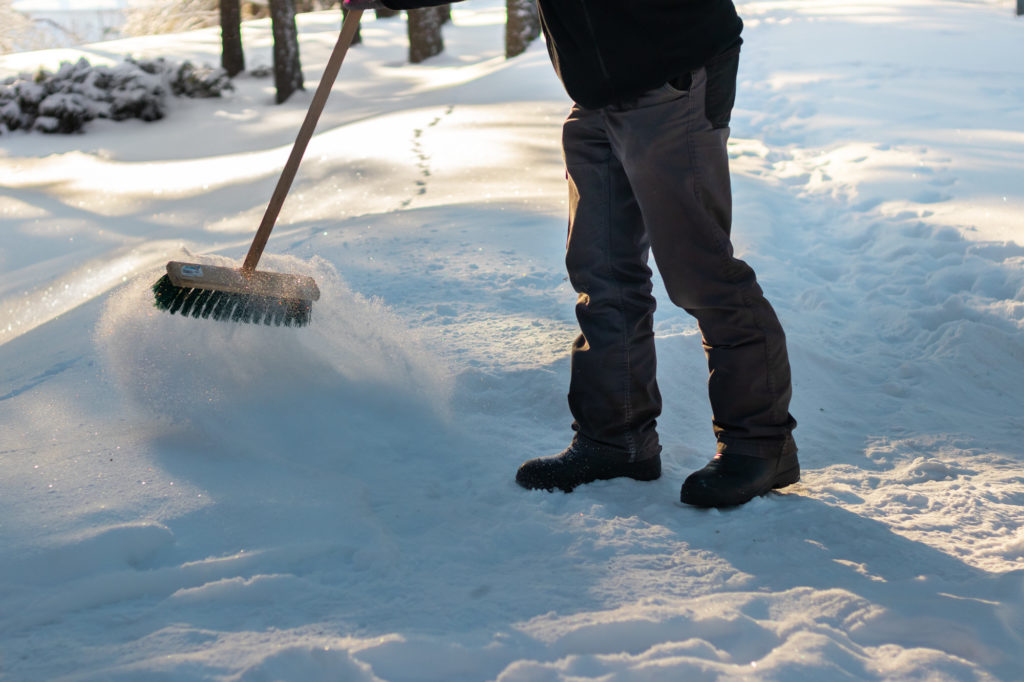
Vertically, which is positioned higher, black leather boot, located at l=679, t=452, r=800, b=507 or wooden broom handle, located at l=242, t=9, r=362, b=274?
wooden broom handle, located at l=242, t=9, r=362, b=274

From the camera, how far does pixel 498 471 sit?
214cm

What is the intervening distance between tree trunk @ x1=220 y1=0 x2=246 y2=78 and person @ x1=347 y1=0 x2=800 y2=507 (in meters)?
11.6

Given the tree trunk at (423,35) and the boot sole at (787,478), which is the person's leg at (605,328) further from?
the tree trunk at (423,35)

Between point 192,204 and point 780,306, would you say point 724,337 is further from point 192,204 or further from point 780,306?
point 192,204

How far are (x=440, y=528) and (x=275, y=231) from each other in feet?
9.34

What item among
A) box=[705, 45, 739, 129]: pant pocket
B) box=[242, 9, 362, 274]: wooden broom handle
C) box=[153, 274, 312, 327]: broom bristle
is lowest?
box=[153, 274, 312, 327]: broom bristle

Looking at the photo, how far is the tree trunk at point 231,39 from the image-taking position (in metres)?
12.3

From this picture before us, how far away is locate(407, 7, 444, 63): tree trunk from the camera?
13922mm

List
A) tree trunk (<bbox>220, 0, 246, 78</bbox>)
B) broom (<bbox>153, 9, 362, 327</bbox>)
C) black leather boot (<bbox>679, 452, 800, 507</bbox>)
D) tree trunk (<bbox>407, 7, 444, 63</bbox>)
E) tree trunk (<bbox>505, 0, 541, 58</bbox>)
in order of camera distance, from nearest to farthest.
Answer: black leather boot (<bbox>679, 452, 800, 507</bbox>) → broom (<bbox>153, 9, 362, 327</bbox>) → tree trunk (<bbox>220, 0, 246, 78</bbox>) → tree trunk (<bbox>505, 0, 541, 58</bbox>) → tree trunk (<bbox>407, 7, 444, 63</bbox>)

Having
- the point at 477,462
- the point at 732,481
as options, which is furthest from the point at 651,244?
the point at 477,462

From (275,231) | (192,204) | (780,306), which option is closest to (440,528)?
(780,306)

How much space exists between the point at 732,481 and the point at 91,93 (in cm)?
992

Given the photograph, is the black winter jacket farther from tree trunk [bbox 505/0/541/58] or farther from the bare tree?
the bare tree

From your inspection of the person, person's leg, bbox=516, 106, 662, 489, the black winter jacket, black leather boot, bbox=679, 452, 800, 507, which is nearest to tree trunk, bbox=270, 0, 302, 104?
the person
